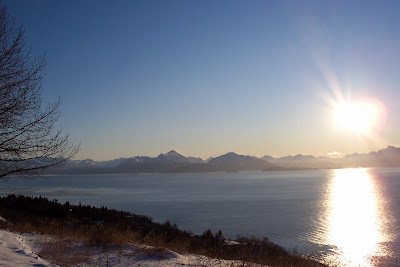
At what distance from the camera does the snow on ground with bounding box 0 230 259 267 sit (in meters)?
6.93

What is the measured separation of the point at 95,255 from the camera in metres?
8.50

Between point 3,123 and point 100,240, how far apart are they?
5.41m

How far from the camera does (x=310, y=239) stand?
30.4 meters

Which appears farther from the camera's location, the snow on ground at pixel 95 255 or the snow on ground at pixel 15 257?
the snow on ground at pixel 95 255

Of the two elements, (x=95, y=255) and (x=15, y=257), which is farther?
(x=95, y=255)

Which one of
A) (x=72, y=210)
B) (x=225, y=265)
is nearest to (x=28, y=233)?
(x=225, y=265)

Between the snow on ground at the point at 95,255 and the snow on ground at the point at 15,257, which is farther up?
the snow on ground at the point at 15,257

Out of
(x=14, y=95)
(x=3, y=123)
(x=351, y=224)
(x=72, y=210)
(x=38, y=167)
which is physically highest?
(x=14, y=95)

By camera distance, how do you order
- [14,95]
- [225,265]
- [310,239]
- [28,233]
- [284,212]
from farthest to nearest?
[284,212] → [310,239] → [28,233] → [14,95] → [225,265]

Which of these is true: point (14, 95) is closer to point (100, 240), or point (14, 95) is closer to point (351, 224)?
point (100, 240)

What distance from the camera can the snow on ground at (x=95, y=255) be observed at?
22.7 ft

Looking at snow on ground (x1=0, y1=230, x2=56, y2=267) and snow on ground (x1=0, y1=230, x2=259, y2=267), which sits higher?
snow on ground (x1=0, y1=230, x2=56, y2=267)

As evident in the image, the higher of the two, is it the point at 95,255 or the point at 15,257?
the point at 15,257

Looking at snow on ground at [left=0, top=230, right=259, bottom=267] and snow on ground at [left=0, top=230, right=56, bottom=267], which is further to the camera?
snow on ground at [left=0, top=230, right=259, bottom=267]
